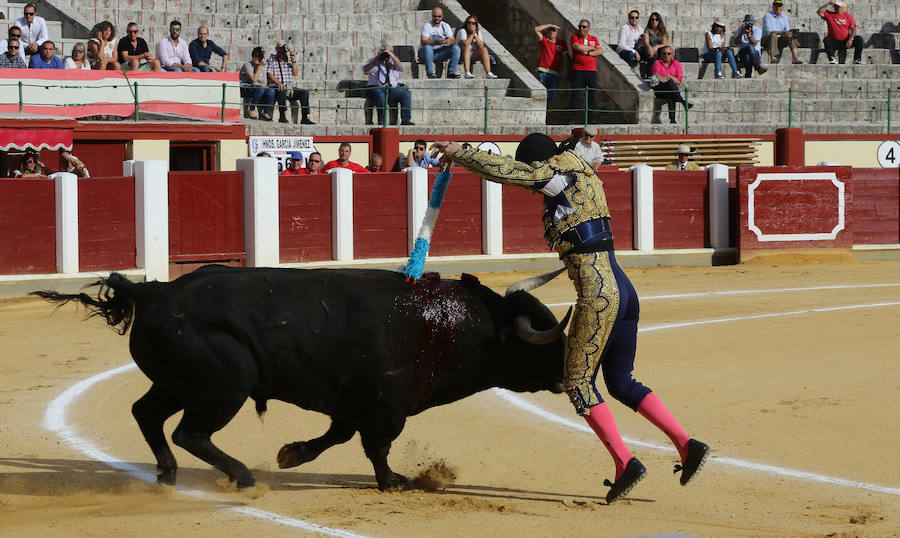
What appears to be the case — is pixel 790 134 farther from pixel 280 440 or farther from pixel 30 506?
pixel 30 506

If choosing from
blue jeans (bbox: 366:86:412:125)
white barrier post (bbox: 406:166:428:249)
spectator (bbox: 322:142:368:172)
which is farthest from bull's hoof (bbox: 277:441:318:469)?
blue jeans (bbox: 366:86:412:125)

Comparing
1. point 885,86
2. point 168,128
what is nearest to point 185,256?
point 168,128

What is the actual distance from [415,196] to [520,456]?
27.5ft

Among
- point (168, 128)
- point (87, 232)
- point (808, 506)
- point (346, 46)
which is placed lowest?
point (808, 506)

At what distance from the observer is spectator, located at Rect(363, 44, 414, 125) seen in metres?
16.9

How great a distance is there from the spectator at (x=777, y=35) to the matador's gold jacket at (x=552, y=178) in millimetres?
17258

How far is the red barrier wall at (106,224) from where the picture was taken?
12.2 meters

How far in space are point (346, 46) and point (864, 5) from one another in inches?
375

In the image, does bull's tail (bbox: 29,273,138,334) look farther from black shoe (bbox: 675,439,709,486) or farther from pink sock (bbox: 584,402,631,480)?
black shoe (bbox: 675,439,709,486)

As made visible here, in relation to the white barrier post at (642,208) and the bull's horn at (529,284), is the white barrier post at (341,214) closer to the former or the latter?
the white barrier post at (642,208)

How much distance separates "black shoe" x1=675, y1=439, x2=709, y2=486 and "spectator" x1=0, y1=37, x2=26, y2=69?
1174cm

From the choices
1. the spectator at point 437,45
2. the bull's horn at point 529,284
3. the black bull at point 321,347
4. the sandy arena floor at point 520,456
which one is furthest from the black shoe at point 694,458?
the spectator at point 437,45

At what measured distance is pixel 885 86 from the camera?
67.5ft

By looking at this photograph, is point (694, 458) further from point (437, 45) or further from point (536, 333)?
point (437, 45)
